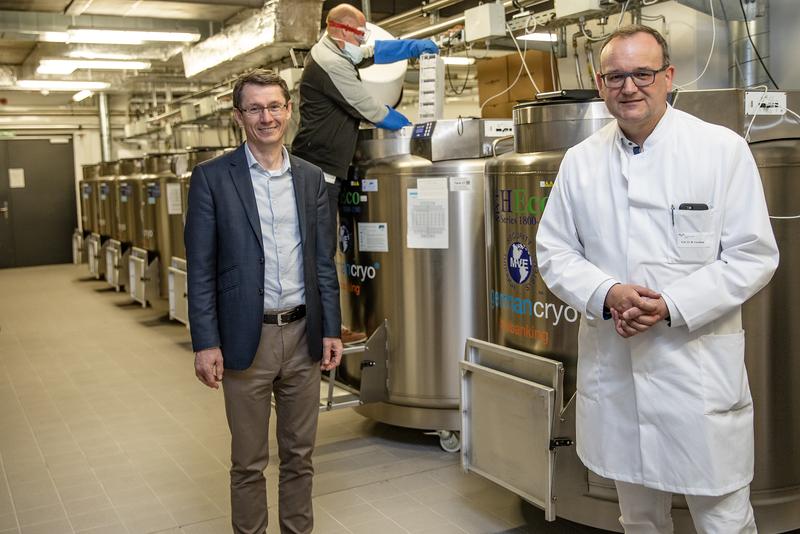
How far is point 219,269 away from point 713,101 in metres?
1.48

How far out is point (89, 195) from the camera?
1027cm

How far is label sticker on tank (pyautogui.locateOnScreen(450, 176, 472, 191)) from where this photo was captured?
132 inches

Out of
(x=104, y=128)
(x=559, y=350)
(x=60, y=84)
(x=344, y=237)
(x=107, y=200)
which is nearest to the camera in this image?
(x=559, y=350)

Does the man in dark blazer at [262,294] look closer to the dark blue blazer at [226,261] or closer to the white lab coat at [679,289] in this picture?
the dark blue blazer at [226,261]

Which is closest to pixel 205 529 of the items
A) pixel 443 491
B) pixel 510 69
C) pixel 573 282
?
pixel 443 491

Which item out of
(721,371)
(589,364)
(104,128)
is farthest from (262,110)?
(104,128)

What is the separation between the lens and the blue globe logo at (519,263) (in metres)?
2.64

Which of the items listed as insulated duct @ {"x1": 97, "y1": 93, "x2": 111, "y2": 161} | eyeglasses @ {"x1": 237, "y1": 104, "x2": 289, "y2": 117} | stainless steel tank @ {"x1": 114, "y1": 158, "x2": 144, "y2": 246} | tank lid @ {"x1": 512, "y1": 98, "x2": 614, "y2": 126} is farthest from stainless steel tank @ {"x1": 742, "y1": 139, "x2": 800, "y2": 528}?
insulated duct @ {"x1": 97, "y1": 93, "x2": 111, "y2": 161}

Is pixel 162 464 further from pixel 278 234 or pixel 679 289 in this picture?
pixel 679 289

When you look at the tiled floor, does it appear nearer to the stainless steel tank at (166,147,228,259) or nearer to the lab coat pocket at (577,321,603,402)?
the lab coat pocket at (577,321,603,402)

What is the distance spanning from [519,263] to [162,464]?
179cm

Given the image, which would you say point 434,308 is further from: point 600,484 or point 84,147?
point 84,147

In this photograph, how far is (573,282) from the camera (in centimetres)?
184

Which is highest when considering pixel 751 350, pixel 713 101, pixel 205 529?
pixel 713 101
